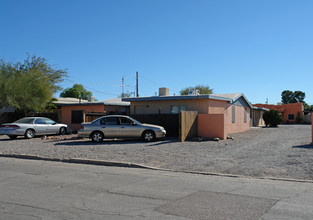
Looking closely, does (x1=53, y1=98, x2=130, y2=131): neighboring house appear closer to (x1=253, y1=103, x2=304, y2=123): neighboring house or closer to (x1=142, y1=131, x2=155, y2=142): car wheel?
(x1=142, y1=131, x2=155, y2=142): car wheel

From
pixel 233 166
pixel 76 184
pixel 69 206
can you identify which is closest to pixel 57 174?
pixel 76 184

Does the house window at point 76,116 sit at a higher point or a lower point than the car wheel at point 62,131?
higher

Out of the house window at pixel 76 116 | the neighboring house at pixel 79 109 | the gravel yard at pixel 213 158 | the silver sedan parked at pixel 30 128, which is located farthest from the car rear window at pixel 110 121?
the house window at pixel 76 116

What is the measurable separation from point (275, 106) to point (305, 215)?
172ft

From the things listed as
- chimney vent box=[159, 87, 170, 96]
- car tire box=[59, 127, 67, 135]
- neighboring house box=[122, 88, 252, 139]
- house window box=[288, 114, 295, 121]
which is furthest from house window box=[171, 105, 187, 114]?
house window box=[288, 114, 295, 121]

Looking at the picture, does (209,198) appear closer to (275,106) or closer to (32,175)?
(32,175)

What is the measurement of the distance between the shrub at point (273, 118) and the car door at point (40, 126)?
25.8m

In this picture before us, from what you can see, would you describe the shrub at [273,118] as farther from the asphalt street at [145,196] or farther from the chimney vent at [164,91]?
the asphalt street at [145,196]

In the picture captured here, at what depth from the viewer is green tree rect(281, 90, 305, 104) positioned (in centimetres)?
8466

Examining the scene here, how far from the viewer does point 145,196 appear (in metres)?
6.34

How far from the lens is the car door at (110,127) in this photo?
1720 centimetres

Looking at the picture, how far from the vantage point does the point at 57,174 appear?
8.93 m

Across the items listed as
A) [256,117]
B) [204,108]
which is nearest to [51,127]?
[204,108]

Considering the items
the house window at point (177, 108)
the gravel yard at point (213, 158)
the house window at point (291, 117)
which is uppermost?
the house window at point (177, 108)
